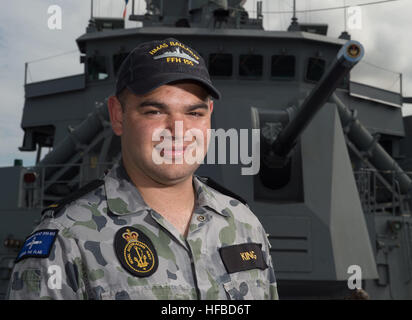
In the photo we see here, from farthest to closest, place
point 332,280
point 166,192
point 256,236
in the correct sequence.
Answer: point 332,280
point 256,236
point 166,192

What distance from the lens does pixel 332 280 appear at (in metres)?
4.51

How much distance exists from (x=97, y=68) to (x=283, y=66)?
2986 mm

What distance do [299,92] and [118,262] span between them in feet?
21.4

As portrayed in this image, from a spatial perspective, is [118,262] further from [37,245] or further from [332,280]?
[332,280]

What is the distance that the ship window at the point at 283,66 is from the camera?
7.60 meters

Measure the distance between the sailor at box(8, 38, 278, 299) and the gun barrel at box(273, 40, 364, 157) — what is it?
190 centimetres

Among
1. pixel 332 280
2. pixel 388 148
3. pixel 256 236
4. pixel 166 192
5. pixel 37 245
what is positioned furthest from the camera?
pixel 388 148

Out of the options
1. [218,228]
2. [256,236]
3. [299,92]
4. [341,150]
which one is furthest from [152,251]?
[299,92]

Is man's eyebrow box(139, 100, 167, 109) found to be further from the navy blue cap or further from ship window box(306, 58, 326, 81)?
ship window box(306, 58, 326, 81)

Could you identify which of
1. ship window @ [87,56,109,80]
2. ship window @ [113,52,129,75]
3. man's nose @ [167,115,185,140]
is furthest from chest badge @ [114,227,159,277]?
ship window @ [87,56,109,80]

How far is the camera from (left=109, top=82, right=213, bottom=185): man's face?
1.23 m

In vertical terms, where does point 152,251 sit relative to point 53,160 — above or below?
below

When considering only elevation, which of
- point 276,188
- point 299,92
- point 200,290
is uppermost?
point 299,92

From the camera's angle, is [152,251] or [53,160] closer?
[152,251]
